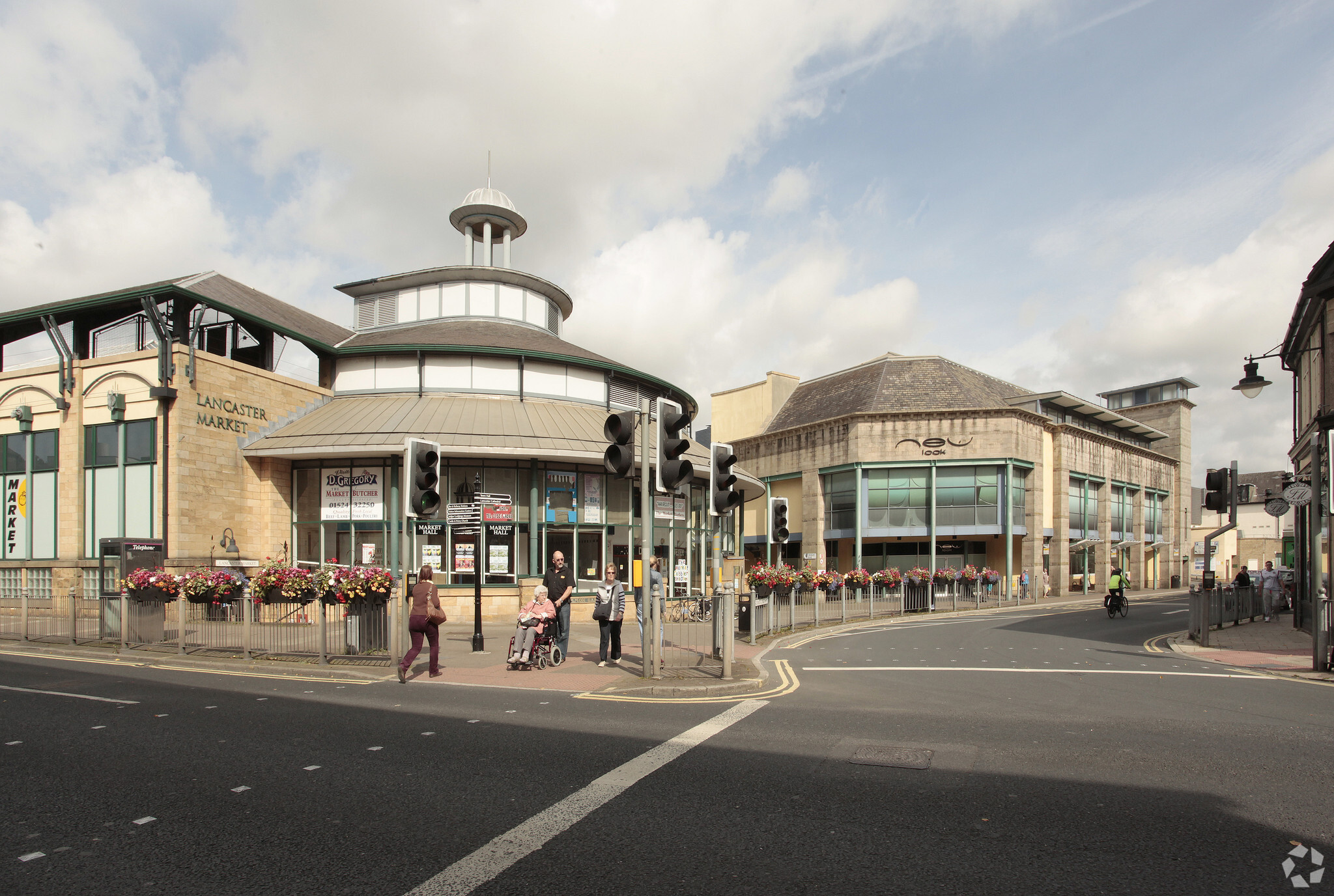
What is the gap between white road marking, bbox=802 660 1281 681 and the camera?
1226 centimetres

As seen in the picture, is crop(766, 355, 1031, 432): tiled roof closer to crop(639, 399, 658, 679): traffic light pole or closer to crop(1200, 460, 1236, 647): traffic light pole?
crop(1200, 460, 1236, 647): traffic light pole

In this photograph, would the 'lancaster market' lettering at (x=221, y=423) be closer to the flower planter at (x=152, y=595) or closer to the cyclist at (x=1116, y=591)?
the flower planter at (x=152, y=595)

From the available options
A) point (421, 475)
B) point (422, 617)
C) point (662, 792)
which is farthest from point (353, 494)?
point (662, 792)

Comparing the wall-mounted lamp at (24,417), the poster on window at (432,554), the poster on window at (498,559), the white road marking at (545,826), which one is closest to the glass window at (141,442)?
the wall-mounted lamp at (24,417)

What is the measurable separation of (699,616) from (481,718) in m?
13.9

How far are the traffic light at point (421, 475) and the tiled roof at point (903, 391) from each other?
35552 mm

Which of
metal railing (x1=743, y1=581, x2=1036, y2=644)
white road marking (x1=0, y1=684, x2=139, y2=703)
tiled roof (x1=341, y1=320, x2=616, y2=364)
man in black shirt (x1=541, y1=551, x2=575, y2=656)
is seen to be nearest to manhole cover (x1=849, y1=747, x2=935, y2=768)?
man in black shirt (x1=541, y1=551, x2=575, y2=656)

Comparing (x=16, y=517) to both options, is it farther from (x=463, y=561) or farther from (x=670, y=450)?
(x=670, y=450)

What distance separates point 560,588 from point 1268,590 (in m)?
24.0

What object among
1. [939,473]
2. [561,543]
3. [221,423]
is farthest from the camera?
[939,473]

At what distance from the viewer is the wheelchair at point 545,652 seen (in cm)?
1276

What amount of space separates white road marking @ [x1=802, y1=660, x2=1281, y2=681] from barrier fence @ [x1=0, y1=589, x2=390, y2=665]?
760 cm

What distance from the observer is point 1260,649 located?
52.7ft

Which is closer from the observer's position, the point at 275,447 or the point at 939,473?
the point at 275,447
